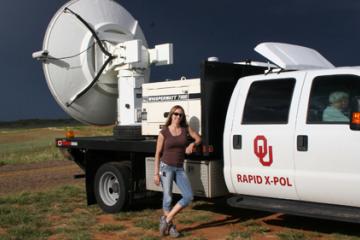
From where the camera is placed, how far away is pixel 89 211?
9.52 meters

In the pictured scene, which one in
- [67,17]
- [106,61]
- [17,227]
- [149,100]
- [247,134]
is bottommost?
[17,227]

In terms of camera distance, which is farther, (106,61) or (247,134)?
(106,61)

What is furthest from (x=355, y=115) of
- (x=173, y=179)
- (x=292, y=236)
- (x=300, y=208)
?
(x=173, y=179)

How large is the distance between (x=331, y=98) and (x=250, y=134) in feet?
3.72

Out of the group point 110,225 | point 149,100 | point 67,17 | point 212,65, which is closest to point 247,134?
point 212,65

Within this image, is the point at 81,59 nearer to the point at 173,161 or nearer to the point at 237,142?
the point at 173,161

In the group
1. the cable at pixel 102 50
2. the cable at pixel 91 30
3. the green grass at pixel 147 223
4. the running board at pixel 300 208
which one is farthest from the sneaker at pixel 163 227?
the cable at pixel 91 30

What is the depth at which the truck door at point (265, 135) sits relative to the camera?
22.0ft

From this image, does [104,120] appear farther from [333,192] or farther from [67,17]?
[333,192]

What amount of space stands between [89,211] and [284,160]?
4147 millimetres

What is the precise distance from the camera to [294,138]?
6.61m

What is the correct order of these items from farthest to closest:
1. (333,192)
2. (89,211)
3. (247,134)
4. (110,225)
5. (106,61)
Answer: (106,61), (89,211), (110,225), (247,134), (333,192)

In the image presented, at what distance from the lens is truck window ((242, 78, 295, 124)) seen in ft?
22.4

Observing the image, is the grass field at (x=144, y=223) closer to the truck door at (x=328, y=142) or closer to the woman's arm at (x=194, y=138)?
the truck door at (x=328, y=142)
